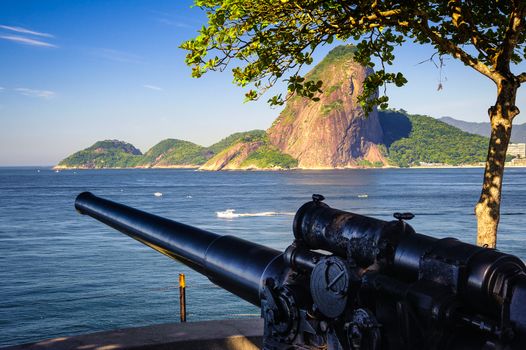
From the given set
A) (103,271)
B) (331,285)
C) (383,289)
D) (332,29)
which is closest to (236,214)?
(103,271)

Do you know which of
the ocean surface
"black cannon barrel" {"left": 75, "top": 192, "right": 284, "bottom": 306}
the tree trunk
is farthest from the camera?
the ocean surface

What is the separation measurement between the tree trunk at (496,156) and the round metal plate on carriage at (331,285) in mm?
4448

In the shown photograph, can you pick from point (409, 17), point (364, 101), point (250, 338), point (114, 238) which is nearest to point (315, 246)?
point (250, 338)

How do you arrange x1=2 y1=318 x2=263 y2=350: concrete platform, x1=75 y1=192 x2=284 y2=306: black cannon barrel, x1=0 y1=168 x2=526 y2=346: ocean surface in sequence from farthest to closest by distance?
x1=0 y1=168 x2=526 y2=346: ocean surface
x1=2 y1=318 x2=263 y2=350: concrete platform
x1=75 y1=192 x2=284 y2=306: black cannon barrel

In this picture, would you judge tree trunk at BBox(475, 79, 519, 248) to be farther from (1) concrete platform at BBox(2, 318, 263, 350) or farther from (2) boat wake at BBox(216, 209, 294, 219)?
(2) boat wake at BBox(216, 209, 294, 219)

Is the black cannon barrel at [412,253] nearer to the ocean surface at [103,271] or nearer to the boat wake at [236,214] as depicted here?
the ocean surface at [103,271]

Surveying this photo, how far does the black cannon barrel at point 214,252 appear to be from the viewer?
3988 mm

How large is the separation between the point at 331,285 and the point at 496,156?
4.67 meters

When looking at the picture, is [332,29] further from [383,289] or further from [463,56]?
[383,289]

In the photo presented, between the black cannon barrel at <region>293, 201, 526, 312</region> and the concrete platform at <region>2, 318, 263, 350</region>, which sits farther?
the concrete platform at <region>2, 318, 263, 350</region>

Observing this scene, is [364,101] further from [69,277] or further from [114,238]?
[114,238]

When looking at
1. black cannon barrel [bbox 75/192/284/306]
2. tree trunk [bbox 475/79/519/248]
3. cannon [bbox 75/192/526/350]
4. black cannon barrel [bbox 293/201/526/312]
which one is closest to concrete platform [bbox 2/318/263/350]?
black cannon barrel [bbox 75/192/284/306]

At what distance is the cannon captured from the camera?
238 centimetres

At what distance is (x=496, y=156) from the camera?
694 cm
